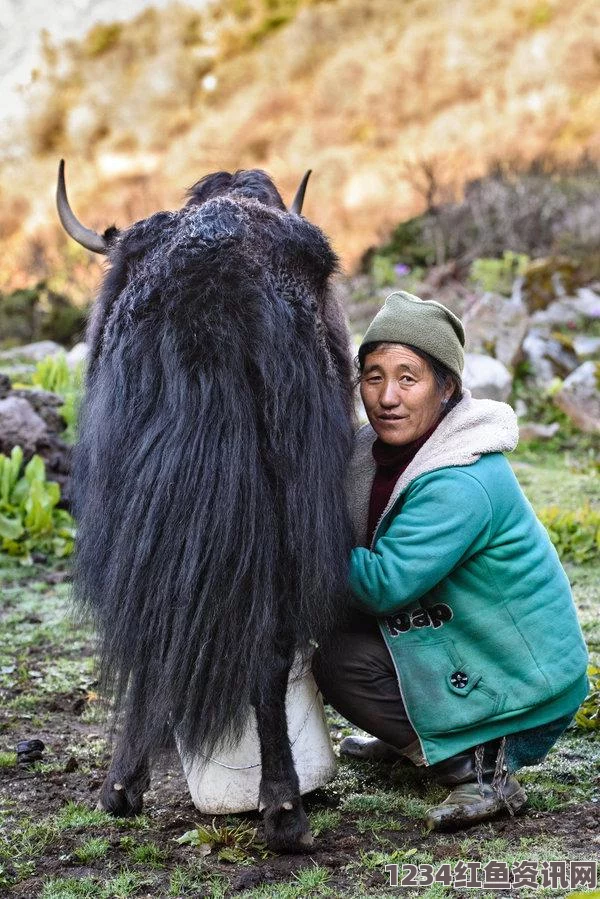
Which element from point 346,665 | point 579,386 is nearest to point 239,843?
point 346,665

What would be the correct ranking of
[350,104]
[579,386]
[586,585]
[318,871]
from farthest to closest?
[350,104]
[579,386]
[586,585]
[318,871]

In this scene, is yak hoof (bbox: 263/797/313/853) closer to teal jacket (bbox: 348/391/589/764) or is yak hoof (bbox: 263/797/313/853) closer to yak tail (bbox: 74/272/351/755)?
yak tail (bbox: 74/272/351/755)

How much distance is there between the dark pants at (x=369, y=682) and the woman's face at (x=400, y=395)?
0.49m

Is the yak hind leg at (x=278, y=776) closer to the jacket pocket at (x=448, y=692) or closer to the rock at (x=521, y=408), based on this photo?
the jacket pocket at (x=448, y=692)

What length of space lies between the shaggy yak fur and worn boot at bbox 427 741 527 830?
334 mm

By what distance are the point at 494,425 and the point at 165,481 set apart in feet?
2.60

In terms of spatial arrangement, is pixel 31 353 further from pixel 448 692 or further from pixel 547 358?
pixel 448 692

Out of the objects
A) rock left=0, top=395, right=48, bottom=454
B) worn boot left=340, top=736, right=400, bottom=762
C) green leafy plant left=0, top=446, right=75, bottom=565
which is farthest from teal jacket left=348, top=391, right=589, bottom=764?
rock left=0, top=395, right=48, bottom=454

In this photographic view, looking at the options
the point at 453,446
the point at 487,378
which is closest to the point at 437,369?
the point at 453,446

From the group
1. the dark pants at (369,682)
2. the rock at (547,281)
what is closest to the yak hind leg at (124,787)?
the dark pants at (369,682)

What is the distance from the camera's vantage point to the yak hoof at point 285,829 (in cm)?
215

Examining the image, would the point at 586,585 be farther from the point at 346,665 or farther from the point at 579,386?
the point at 579,386

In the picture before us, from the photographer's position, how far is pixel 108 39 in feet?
78.7

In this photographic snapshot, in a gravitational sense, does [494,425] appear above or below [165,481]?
above
